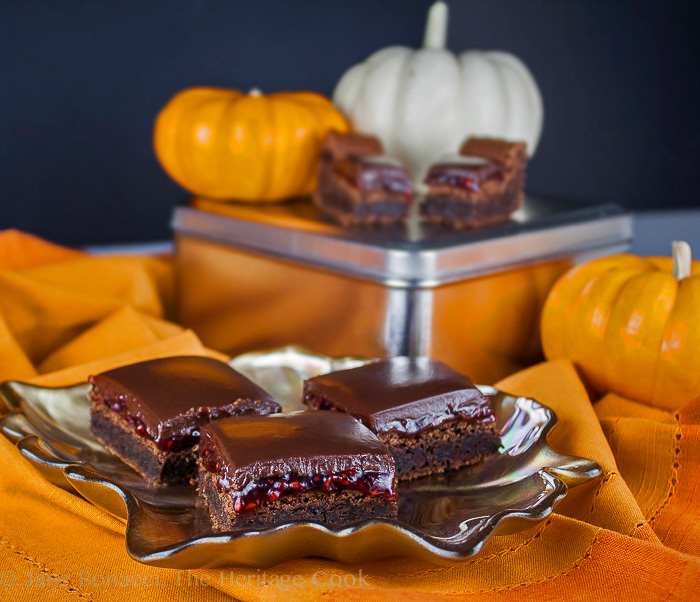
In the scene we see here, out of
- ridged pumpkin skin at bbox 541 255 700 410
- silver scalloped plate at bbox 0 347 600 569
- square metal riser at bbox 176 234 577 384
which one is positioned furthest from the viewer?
square metal riser at bbox 176 234 577 384

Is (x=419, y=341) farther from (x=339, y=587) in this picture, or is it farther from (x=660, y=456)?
(x=339, y=587)

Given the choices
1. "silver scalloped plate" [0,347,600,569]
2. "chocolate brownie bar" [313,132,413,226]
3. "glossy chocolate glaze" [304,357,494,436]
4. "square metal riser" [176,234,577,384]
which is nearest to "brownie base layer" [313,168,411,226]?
"chocolate brownie bar" [313,132,413,226]

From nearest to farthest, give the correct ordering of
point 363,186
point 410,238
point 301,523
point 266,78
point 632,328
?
point 301,523 < point 632,328 < point 410,238 < point 363,186 < point 266,78

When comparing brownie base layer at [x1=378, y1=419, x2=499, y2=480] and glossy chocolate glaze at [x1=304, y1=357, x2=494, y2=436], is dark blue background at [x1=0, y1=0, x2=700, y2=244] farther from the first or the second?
brownie base layer at [x1=378, y1=419, x2=499, y2=480]

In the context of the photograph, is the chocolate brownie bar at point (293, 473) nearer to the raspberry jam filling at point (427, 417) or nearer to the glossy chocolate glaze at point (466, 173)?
the raspberry jam filling at point (427, 417)

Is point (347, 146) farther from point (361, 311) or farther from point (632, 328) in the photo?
point (632, 328)

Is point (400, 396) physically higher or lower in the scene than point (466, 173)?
lower

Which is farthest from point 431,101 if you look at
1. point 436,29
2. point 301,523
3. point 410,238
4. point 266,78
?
point 301,523
